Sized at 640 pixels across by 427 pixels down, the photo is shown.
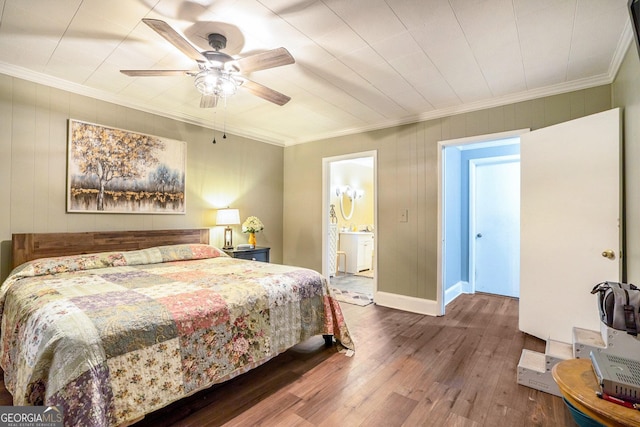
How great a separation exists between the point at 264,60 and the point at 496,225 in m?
4.36

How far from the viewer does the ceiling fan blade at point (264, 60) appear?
1900mm

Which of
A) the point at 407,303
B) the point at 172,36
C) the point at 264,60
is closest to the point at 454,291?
the point at 407,303

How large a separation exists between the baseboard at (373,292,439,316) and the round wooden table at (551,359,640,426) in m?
2.33

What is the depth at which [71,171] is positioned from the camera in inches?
116

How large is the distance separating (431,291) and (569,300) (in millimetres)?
1354

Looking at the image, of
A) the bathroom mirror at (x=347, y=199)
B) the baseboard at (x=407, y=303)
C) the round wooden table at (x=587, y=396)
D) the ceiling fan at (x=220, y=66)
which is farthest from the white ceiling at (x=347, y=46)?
the bathroom mirror at (x=347, y=199)

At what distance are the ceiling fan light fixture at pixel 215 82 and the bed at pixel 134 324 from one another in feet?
4.89

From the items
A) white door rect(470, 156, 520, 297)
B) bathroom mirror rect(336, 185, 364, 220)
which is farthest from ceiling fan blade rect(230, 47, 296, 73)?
bathroom mirror rect(336, 185, 364, 220)

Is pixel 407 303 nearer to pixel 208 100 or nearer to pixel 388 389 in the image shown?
pixel 388 389

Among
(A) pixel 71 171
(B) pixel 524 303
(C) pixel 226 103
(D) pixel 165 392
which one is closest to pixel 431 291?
(B) pixel 524 303

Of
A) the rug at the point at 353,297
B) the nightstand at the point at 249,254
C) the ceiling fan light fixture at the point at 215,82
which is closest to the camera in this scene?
the ceiling fan light fixture at the point at 215,82

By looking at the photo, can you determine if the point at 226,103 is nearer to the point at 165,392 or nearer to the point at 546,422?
the point at 165,392

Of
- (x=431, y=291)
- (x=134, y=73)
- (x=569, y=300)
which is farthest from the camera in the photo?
(x=431, y=291)

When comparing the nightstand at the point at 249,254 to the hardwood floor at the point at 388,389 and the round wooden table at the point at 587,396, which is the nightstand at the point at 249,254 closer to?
the hardwood floor at the point at 388,389
